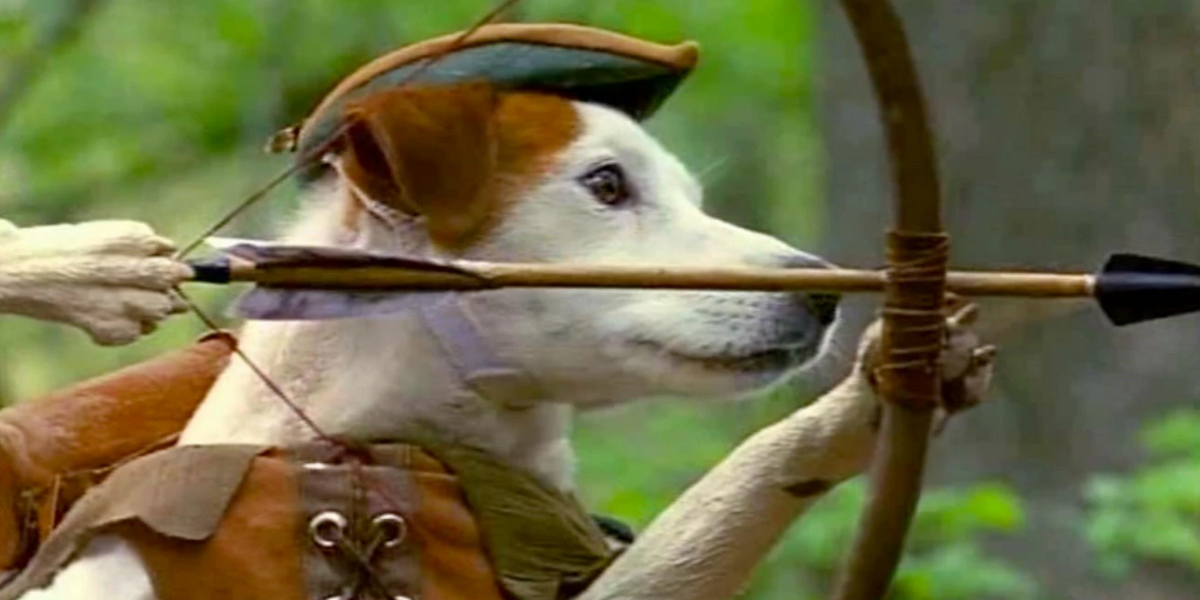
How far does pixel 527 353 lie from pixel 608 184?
0.16 meters

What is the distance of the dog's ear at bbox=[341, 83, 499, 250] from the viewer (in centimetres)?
241

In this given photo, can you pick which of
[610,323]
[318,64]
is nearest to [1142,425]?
[318,64]

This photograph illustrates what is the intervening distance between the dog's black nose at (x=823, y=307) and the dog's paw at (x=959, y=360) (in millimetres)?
339

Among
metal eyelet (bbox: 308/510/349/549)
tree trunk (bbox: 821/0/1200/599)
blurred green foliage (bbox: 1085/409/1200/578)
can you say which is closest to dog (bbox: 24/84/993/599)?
metal eyelet (bbox: 308/510/349/549)

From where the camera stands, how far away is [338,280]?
2.19 meters

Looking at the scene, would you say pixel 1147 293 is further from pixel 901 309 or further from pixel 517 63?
pixel 517 63

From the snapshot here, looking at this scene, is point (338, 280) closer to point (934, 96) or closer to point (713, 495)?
point (713, 495)

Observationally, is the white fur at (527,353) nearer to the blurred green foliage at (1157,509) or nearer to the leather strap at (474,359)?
the leather strap at (474,359)

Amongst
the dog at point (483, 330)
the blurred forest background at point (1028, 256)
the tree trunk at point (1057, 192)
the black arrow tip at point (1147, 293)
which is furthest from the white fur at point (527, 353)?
the tree trunk at point (1057, 192)

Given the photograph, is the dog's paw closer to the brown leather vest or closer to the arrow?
the arrow

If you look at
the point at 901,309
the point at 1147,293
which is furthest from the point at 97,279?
the point at 1147,293

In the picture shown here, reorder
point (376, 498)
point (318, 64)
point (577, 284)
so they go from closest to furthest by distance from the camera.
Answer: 1. point (577, 284)
2. point (376, 498)
3. point (318, 64)

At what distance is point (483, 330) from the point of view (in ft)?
8.12

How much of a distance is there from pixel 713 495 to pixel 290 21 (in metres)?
3.69
